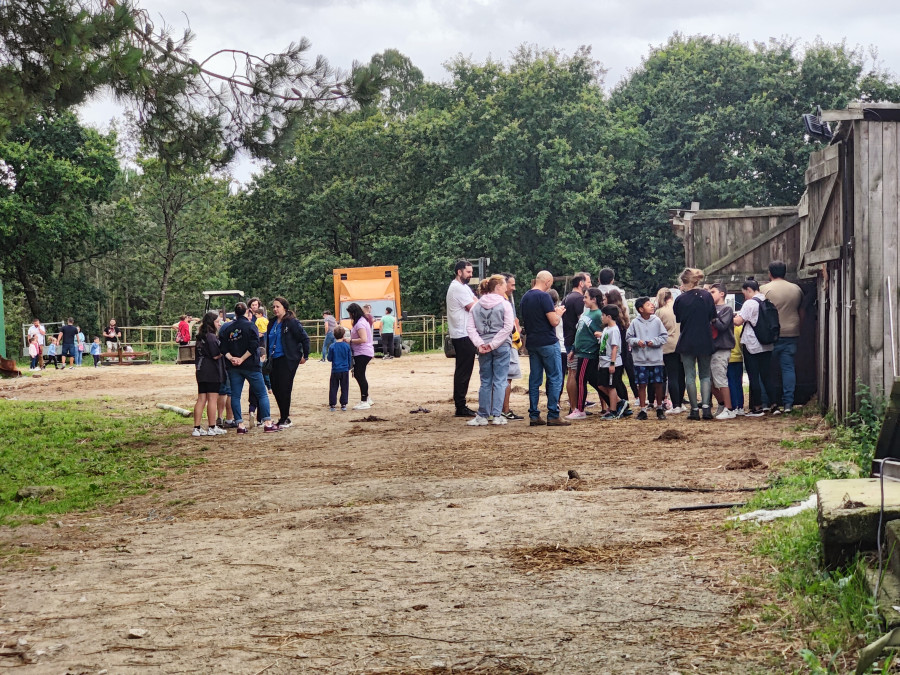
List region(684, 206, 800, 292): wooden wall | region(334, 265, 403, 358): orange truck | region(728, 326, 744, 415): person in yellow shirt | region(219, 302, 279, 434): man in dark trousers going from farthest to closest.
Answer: region(334, 265, 403, 358): orange truck → region(684, 206, 800, 292): wooden wall → region(728, 326, 744, 415): person in yellow shirt → region(219, 302, 279, 434): man in dark trousers

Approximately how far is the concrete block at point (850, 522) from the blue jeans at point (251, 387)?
33.5ft

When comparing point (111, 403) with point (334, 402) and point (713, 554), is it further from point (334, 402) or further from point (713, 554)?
point (713, 554)

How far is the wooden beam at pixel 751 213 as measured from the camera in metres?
17.7

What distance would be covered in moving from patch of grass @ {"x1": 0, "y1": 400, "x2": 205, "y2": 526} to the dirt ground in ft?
1.54

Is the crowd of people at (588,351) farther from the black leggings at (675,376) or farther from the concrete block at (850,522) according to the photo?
the concrete block at (850,522)

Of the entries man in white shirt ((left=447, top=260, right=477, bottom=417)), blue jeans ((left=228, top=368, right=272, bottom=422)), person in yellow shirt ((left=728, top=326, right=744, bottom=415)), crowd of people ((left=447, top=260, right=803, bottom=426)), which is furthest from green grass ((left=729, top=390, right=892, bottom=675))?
blue jeans ((left=228, top=368, right=272, bottom=422))

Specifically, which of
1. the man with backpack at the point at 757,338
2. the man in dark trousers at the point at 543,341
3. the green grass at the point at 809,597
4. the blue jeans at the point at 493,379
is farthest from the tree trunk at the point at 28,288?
the green grass at the point at 809,597

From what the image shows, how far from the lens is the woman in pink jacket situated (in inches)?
525

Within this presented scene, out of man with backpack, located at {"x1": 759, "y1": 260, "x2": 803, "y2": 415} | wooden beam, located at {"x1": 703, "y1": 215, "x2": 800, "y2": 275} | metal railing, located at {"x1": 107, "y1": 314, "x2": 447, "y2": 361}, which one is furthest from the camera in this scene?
metal railing, located at {"x1": 107, "y1": 314, "x2": 447, "y2": 361}

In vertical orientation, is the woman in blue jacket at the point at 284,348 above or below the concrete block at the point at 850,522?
above

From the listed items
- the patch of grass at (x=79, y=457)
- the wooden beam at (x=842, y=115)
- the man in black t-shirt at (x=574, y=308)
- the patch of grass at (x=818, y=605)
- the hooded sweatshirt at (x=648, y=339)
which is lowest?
the patch of grass at (x=79, y=457)

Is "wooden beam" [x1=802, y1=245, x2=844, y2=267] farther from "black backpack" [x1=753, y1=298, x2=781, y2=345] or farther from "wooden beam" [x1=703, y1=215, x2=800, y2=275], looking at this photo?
"wooden beam" [x1=703, y1=215, x2=800, y2=275]

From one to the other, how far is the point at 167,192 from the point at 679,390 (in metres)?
47.8

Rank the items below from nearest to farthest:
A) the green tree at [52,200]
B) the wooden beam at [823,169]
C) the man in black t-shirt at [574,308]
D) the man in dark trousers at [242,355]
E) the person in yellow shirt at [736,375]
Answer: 1. the wooden beam at [823,169]
2. the man in dark trousers at [242,355]
3. the person in yellow shirt at [736,375]
4. the man in black t-shirt at [574,308]
5. the green tree at [52,200]
